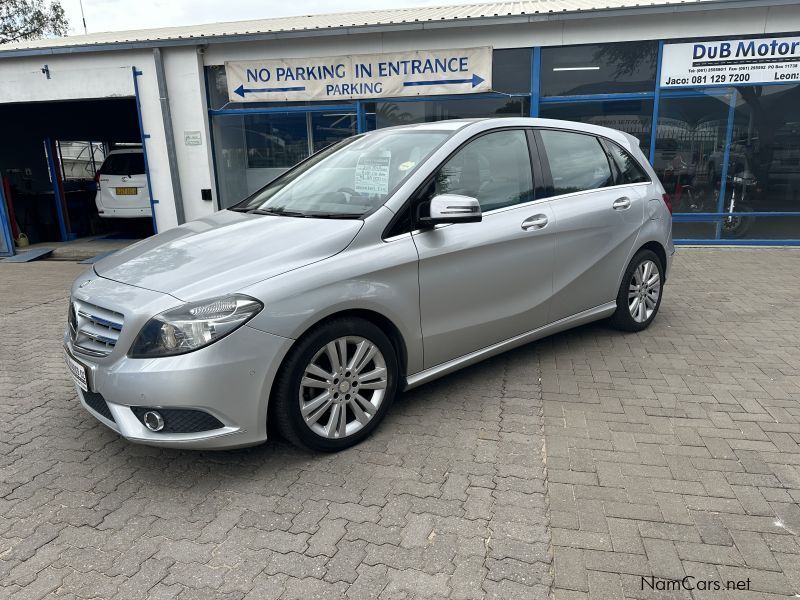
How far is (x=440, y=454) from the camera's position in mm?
3193

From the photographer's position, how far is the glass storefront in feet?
29.0

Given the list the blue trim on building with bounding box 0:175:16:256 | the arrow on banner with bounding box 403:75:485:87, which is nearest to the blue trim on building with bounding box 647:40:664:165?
the arrow on banner with bounding box 403:75:485:87

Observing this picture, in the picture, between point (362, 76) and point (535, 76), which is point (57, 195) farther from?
point (535, 76)

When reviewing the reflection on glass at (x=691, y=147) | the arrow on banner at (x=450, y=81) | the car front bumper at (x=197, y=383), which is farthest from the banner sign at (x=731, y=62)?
the car front bumper at (x=197, y=383)

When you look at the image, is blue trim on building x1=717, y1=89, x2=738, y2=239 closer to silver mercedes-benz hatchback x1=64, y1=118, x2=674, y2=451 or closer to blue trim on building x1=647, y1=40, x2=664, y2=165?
blue trim on building x1=647, y1=40, x2=664, y2=165

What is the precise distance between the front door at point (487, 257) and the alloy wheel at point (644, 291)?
1.17 metres

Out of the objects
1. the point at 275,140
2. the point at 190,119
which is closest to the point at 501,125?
the point at 275,140

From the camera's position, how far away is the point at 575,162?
4.45 meters

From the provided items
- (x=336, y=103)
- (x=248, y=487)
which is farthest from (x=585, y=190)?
(x=336, y=103)

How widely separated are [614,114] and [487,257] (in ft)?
21.6

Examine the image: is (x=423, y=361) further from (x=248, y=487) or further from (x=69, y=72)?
(x=69, y=72)

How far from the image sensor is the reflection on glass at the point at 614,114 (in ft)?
29.6

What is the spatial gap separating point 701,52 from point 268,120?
270 inches

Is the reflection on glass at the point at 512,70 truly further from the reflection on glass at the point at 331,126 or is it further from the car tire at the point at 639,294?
the car tire at the point at 639,294
